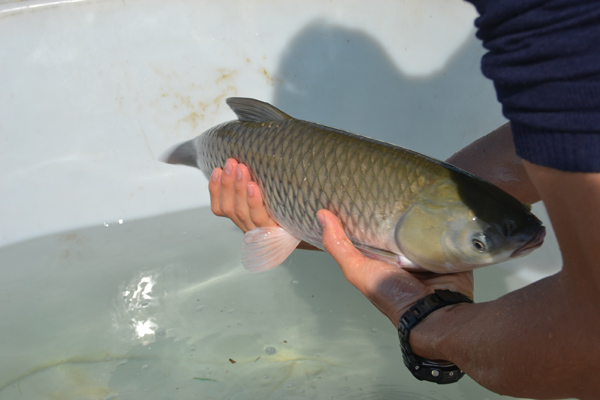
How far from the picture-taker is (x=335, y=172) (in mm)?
1247

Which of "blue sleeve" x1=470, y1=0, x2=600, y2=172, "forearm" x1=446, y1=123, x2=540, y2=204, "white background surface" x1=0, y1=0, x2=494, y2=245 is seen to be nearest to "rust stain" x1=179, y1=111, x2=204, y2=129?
"white background surface" x1=0, y1=0, x2=494, y2=245

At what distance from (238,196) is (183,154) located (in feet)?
2.58

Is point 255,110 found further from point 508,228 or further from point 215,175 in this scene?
point 508,228

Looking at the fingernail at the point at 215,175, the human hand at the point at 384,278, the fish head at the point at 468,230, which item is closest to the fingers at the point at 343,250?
the human hand at the point at 384,278

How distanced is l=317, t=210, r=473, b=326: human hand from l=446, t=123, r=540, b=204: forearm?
317 millimetres

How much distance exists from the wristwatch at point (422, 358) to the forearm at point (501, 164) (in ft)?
1.63

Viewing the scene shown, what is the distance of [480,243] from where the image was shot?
1.09 meters

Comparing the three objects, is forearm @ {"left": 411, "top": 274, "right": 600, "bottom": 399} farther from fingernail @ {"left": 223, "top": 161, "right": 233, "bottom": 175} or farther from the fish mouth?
fingernail @ {"left": 223, "top": 161, "right": 233, "bottom": 175}

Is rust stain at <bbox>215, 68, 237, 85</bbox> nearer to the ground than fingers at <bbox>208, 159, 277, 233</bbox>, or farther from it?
farther from it

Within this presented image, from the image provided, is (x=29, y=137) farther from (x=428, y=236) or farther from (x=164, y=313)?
(x=428, y=236)

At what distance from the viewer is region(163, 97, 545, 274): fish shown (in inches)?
43.1

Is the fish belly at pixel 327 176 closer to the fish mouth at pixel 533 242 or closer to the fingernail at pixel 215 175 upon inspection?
the fingernail at pixel 215 175

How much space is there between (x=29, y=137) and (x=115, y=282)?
0.71m

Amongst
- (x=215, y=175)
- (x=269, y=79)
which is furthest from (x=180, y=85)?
(x=215, y=175)
